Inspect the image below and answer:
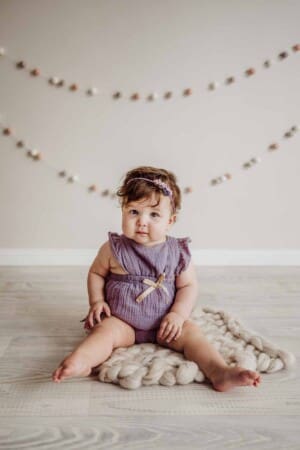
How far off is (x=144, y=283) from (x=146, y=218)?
167mm

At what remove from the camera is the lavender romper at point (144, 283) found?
3.26ft

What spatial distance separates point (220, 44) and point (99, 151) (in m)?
0.64

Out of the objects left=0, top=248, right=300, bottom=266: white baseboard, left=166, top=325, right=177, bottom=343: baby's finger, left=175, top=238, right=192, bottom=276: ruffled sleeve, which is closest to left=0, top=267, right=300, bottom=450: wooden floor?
left=166, top=325, right=177, bottom=343: baby's finger

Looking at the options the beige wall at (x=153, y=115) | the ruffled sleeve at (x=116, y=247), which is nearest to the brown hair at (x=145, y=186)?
the ruffled sleeve at (x=116, y=247)

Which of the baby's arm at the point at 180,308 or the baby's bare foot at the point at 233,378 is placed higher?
the baby's arm at the point at 180,308

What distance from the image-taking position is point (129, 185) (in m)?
1.02

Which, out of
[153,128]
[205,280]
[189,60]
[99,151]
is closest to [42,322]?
[205,280]

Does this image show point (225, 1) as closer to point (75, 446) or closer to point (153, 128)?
point (153, 128)

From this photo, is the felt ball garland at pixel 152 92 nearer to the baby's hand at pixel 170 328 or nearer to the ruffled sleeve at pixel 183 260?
the ruffled sleeve at pixel 183 260

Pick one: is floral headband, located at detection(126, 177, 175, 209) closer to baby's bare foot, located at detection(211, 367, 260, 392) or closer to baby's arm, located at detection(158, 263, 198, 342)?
baby's arm, located at detection(158, 263, 198, 342)

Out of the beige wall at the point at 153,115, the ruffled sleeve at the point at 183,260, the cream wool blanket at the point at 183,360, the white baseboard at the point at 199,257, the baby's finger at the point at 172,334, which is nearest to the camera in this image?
the cream wool blanket at the point at 183,360

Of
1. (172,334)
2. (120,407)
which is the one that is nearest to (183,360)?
(172,334)

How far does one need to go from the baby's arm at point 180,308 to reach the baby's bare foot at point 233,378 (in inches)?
6.3

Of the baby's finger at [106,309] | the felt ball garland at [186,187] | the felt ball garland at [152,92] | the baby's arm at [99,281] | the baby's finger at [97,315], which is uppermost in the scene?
the felt ball garland at [152,92]
